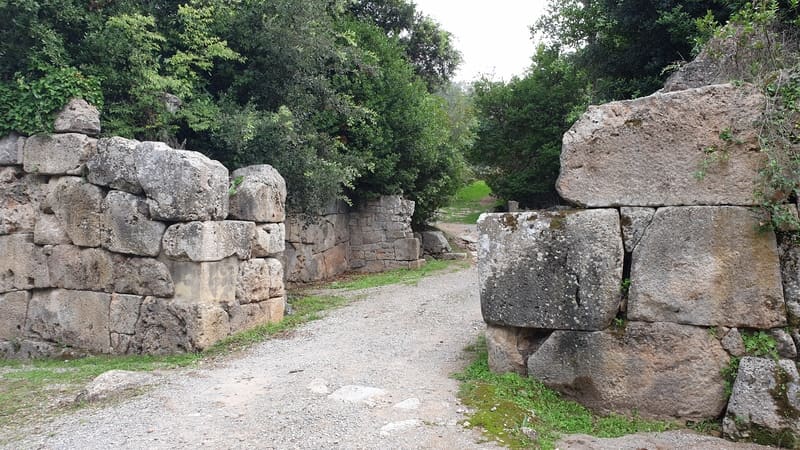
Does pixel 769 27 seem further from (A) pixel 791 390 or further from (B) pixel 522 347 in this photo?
(B) pixel 522 347

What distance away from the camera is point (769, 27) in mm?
5672

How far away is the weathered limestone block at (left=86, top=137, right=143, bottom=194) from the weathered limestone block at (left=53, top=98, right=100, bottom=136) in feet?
1.19

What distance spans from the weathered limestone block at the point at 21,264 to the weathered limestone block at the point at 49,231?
0.16m

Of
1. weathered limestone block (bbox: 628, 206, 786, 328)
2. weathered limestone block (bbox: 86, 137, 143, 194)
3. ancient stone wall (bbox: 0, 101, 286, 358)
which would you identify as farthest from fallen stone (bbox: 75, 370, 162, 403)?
weathered limestone block (bbox: 628, 206, 786, 328)

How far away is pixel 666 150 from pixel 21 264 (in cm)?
863

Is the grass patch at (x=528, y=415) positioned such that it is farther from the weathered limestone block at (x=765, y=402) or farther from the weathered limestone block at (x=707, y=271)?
the weathered limestone block at (x=707, y=271)

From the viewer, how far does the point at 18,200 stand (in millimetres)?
8406

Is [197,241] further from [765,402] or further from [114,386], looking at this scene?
[765,402]

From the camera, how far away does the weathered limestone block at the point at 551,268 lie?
5055mm

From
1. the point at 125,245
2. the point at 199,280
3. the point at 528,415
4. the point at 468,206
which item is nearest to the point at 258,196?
the point at 199,280

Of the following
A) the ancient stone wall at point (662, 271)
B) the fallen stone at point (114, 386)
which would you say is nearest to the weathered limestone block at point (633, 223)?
the ancient stone wall at point (662, 271)

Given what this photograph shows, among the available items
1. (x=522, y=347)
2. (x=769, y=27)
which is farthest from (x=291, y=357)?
(x=769, y=27)

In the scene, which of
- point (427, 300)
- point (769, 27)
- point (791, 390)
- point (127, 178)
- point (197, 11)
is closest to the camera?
point (791, 390)

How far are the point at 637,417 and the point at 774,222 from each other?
6.44ft
